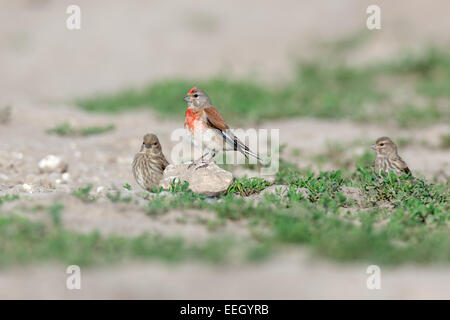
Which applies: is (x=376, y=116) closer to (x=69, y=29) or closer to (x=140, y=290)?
(x=140, y=290)

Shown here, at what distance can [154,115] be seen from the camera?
1318 centimetres

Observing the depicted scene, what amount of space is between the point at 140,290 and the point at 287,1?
18.2m

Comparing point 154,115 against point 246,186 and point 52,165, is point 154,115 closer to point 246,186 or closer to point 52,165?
point 52,165

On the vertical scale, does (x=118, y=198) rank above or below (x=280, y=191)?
below

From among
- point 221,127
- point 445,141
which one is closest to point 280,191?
point 221,127

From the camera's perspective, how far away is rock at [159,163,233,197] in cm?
727

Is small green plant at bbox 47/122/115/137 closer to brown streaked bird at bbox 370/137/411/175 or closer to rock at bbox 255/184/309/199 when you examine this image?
rock at bbox 255/184/309/199

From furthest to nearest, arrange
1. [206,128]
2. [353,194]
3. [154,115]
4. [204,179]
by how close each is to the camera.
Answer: [154,115]
[206,128]
[353,194]
[204,179]

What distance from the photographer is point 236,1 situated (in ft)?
71.5

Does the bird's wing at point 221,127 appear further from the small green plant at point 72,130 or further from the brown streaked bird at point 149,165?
the small green plant at point 72,130

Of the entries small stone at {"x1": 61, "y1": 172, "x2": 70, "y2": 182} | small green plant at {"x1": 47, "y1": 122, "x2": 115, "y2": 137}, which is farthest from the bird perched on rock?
small green plant at {"x1": 47, "y1": 122, "x2": 115, "y2": 137}

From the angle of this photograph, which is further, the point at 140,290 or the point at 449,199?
the point at 449,199

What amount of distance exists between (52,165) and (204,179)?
9.40 ft

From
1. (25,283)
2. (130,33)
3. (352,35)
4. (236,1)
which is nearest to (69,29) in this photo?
(130,33)
